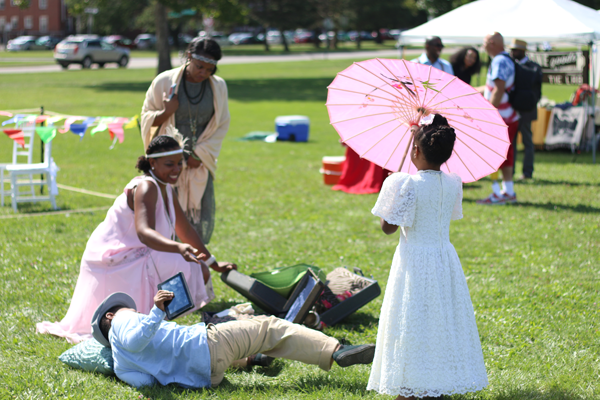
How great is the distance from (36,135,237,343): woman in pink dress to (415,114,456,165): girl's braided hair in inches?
72.1

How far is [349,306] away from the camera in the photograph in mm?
4484

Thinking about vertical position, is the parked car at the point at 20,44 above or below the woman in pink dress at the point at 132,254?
above

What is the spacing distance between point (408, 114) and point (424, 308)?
42.9 inches

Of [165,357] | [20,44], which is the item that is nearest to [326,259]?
[165,357]

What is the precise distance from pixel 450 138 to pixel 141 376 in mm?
2238

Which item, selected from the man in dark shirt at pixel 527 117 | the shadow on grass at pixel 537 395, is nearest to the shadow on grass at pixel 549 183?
the man in dark shirt at pixel 527 117

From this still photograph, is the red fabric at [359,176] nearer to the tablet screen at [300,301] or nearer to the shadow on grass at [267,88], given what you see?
the tablet screen at [300,301]

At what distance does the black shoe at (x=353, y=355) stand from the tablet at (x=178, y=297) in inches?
35.8

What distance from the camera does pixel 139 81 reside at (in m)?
29.3

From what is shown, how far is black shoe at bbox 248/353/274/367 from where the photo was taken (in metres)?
3.88

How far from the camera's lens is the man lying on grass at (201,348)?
350 cm

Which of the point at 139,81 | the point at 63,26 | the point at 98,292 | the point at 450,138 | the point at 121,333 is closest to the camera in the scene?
the point at 450,138

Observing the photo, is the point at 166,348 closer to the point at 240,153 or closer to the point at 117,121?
the point at 117,121

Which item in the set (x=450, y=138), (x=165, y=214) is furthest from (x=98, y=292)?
(x=450, y=138)
